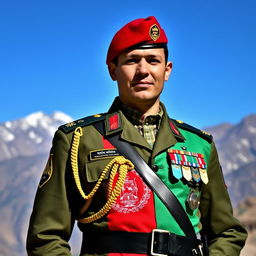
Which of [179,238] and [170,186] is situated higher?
[170,186]

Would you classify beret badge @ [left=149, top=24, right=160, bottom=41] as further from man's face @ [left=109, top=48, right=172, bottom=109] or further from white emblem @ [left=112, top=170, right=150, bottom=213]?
white emblem @ [left=112, top=170, right=150, bottom=213]

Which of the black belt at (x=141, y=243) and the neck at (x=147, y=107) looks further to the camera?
the neck at (x=147, y=107)

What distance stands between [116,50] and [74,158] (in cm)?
82

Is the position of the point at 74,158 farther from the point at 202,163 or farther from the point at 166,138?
the point at 202,163

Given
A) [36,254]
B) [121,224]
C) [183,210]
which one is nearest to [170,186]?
[183,210]

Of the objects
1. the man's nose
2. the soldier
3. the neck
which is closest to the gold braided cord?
the soldier

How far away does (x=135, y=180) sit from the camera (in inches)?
154

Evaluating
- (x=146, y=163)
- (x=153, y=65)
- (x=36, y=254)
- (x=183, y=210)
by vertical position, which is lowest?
(x=36, y=254)

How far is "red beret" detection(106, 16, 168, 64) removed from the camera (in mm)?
4168

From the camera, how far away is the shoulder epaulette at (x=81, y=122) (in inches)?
161

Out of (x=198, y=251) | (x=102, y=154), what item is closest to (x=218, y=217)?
(x=198, y=251)

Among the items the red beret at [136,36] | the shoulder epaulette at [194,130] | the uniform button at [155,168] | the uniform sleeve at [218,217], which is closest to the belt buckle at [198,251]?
the uniform sleeve at [218,217]

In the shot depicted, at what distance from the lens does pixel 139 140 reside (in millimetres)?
4086

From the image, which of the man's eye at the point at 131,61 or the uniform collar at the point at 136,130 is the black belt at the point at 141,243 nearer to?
the uniform collar at the point at 136,130
